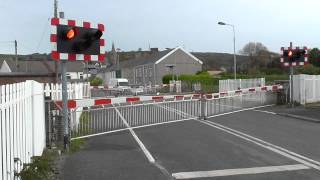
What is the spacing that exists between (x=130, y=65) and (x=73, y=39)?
99847mm

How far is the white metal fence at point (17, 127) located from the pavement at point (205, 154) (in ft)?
3.30

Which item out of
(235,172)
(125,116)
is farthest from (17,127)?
(125,116)

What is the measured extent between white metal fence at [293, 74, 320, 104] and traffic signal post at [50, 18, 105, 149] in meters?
16.9

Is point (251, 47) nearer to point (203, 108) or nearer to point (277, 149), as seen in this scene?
point (203, 108)

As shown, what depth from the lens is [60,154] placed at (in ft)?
37.9

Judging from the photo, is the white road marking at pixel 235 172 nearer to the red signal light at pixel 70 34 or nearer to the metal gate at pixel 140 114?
the red signal light at pixel 70 34

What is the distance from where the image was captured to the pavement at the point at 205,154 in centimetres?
880

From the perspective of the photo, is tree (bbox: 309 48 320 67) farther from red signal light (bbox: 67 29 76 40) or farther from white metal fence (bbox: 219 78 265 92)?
red signal light (bbox: 67 29 76 40)

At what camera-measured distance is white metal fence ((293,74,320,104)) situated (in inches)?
1063

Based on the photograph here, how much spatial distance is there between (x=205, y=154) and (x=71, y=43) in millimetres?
4258

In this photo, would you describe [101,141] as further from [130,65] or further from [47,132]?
[130,65]

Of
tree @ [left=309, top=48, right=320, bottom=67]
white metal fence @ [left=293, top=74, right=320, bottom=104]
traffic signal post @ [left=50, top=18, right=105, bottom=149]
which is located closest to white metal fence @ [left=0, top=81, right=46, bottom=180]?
traffic signal post @ [left=50, top=18, right=105, bottom=149]

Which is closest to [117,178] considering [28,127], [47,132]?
[28,127]

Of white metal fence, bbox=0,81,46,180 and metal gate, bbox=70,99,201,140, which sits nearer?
white metal fence, bbox=0,81,46,180
